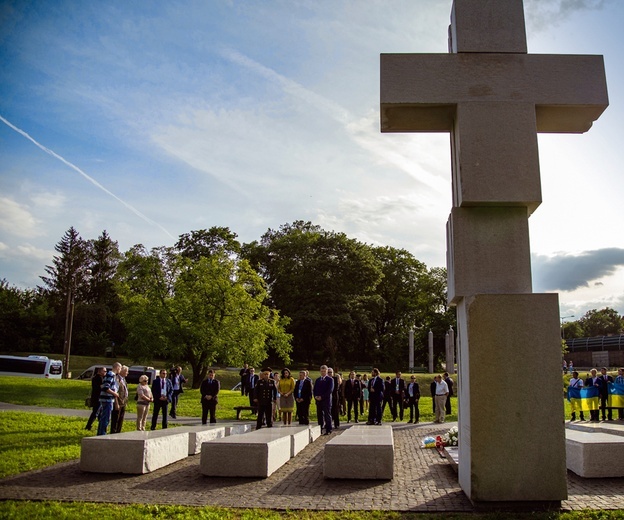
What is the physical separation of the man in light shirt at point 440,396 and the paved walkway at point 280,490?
390 inches

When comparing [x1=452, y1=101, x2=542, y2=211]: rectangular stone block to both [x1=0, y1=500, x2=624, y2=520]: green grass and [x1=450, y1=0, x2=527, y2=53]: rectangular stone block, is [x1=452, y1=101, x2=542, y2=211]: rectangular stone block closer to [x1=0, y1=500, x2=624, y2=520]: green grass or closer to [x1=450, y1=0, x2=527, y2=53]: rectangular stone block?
[x1=450, y1=0, x2=527, y2=53]: rectangular stone block

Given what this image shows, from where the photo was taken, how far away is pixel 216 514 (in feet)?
20.3

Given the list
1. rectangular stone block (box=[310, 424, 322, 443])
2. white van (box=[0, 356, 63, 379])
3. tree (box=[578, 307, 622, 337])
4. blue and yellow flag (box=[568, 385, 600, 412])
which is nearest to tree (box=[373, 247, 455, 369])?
white van (box=[0, 356, 63, 379])

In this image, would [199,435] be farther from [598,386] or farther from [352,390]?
[598,386]

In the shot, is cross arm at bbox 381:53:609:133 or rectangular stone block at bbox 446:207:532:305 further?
cross arm at bbox 381:53:609:133

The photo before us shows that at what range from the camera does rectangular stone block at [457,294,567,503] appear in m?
6.48

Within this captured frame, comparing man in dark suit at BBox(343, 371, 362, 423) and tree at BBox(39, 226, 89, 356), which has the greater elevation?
tree at BBox(39, 226, 89, 356)

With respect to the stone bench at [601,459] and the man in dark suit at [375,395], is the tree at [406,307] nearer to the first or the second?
the man in dark suit at [375,395]

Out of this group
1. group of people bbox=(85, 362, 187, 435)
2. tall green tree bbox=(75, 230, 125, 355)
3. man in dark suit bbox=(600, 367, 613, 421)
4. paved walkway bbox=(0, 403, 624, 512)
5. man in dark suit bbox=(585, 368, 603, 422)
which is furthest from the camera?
tall green tree bbox=(75, 230, 125, 355)

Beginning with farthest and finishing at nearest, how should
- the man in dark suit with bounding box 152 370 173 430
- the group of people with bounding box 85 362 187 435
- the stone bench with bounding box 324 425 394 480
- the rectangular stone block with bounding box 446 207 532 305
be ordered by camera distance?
the man in dark suit with bounding box 152 370 173 430 < the group of people with bounding box 85 362 187 435 < the stone bench with bounding box 324 425 394 480 < the rectangular stone block with bounding box 446 207 532 305

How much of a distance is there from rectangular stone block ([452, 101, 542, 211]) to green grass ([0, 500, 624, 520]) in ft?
12.2

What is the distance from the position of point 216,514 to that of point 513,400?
12.2 feet

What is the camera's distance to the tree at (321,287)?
54531mm

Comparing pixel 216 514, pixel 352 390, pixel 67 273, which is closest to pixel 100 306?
pixel 67 273
